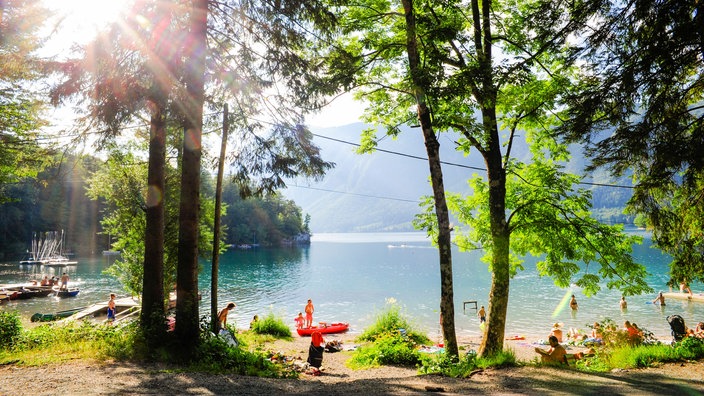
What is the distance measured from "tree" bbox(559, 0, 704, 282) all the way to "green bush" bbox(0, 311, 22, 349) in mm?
14827

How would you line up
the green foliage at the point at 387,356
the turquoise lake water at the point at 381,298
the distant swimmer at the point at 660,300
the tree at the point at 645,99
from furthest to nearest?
the distant swimmer at the point at 660,300, the turquoise lake water at the point at 381,298, the green foliage at the point at 387,356, the tree at the point at 645,99

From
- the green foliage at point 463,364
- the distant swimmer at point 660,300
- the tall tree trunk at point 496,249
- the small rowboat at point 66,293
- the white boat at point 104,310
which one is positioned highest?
the tall tree trunk at point 496,249

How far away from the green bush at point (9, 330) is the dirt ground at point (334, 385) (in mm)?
3194

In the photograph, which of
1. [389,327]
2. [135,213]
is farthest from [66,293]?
[389,327]

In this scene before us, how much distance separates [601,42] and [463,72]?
3308mm

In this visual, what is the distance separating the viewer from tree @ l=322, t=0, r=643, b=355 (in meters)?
10.0

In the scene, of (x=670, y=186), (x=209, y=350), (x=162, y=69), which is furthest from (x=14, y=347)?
(x=670, y=186)

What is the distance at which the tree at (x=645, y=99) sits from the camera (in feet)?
21.4

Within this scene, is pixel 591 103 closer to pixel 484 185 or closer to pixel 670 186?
pixel 670 186

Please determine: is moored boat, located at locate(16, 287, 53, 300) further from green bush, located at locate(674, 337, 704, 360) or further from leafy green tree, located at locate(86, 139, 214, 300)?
green bush, located at locate(674, 337, 704, 360)

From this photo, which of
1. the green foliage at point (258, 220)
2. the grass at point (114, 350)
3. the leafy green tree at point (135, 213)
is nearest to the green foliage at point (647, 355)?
the grass at point (114, 350)

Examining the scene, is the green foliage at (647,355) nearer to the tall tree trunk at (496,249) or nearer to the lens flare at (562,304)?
the tall tree trunk at (496,249)

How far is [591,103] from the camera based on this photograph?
715cm

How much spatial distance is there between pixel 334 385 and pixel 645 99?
7.82 metres
